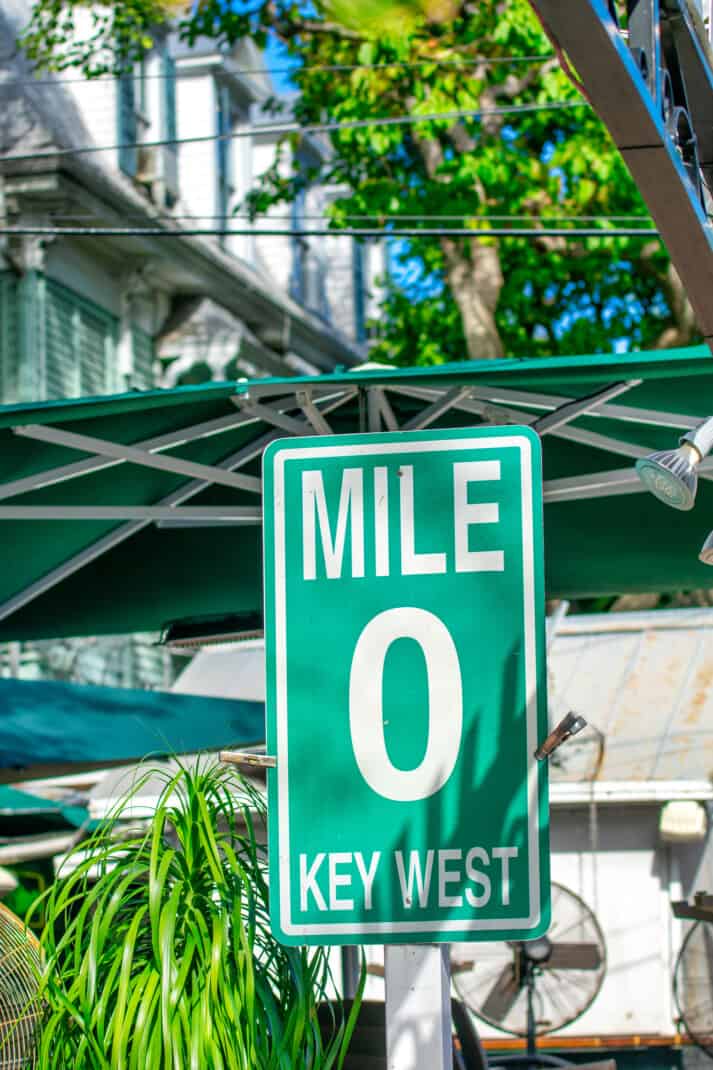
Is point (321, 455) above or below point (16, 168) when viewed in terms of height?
below

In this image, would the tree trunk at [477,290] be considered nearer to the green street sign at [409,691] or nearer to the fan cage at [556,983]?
the fan cage at [556,983]

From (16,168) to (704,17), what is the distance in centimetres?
1233

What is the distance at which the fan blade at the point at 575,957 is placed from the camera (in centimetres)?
937

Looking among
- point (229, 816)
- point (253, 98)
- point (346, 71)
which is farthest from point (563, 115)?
A: point (229, 816)

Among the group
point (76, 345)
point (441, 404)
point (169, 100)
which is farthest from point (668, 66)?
point (169, 100)

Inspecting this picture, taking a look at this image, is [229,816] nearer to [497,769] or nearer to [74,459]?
[497,769]

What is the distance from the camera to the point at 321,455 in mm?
2822

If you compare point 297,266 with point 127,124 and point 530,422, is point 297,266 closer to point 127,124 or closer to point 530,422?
point 127,124

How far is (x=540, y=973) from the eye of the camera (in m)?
9.77

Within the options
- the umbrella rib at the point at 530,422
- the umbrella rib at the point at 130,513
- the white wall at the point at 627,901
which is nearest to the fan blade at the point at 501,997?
the white wall at the point at 627,901

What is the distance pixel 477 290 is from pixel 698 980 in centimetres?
695

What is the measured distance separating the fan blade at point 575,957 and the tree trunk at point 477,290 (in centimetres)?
587

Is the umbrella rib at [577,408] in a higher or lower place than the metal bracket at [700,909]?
higher

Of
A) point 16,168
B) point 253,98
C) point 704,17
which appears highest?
point 253,98
